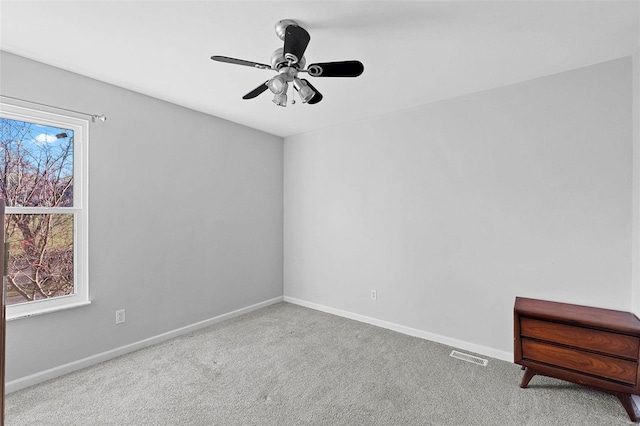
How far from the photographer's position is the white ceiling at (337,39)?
171cm

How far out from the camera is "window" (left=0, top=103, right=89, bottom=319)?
7.52 ft

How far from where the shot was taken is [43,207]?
2.41m

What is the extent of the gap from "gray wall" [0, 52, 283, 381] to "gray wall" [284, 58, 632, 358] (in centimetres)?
102

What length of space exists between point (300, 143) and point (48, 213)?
114 inches

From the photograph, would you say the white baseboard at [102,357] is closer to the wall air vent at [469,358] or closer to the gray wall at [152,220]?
the gray wall at [152,220]

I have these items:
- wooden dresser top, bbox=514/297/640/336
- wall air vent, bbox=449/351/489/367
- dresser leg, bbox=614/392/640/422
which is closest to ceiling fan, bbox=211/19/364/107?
wooden dresser top, bbox=514/297/640/336

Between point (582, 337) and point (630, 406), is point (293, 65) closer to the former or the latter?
point (582, 337)

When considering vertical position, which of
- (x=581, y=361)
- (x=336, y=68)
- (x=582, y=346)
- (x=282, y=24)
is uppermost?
(x=282, y=24)

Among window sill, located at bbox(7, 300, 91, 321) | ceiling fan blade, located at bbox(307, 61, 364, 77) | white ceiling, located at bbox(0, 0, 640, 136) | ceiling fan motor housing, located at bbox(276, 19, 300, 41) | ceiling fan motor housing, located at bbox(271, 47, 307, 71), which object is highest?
white ceiling, located at bbox(0, 0, 640, 136)

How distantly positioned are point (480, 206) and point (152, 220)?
10.8 feet

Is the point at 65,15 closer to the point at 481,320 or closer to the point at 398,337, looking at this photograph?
the point at 398,337

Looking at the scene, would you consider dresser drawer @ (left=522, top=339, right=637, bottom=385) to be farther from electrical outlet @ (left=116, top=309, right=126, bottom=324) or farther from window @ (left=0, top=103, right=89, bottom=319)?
window @ (left=0, top=103, right=89, bottom=319)

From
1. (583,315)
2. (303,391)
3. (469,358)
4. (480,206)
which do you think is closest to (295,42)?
(480,206)

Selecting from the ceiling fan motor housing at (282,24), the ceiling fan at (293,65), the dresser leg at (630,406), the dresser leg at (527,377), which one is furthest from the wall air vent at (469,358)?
the ceiling fan motor housing at (282,24)
